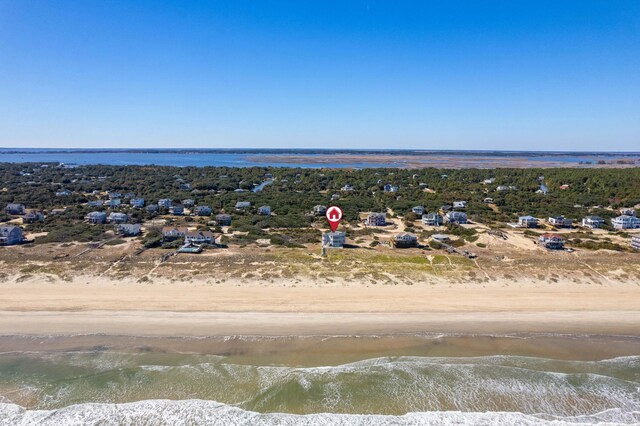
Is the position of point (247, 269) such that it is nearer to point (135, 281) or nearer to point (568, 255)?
point (135, 281)

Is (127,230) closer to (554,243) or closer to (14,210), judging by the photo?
(14,210)

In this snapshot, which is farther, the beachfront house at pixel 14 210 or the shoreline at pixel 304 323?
the beachfront house at pixel 14 210

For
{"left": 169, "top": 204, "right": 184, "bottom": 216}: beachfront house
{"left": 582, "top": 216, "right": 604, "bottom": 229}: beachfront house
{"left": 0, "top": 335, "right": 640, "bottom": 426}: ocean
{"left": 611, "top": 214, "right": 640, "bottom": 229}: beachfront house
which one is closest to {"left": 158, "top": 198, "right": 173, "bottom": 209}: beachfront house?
{"left": 169, "top": 204, "right": 184, "bottom": 216}: beachfront house

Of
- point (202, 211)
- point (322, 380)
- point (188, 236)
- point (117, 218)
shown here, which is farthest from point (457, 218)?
point (117, 218)

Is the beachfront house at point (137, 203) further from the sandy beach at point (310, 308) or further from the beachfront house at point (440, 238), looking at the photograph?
the beachfront house at point (440, 238)

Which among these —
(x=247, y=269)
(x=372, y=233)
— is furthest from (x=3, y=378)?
(x=372, y=233)

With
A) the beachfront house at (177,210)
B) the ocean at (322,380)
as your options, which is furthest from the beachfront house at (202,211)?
the ocean at (322,380)
